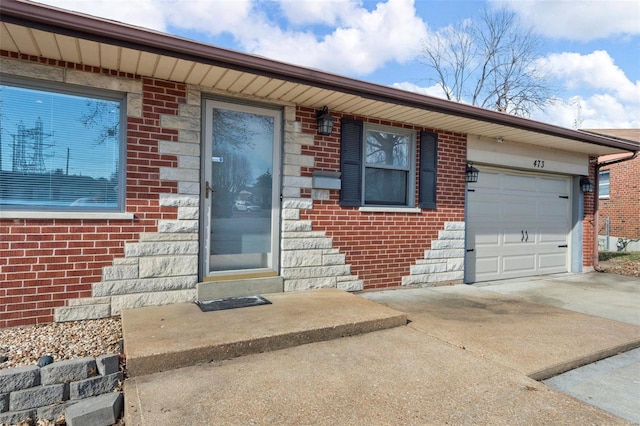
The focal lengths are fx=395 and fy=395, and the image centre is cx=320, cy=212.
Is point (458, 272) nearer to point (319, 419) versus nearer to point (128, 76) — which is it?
point (319, 419)

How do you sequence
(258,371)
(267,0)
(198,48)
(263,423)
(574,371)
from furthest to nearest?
(267,0) → (198,48) → (574,371) → (258,371) → (263,423)

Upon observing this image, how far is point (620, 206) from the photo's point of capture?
1559 centimetres

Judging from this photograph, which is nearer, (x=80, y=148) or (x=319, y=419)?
(x=319, y=419)

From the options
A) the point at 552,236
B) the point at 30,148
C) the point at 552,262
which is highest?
the point at 30,148

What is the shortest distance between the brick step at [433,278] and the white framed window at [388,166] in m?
1.14

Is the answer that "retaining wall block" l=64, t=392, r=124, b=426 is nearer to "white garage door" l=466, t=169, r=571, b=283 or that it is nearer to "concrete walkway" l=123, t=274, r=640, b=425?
"concrete walkway" l=123, t=274, r=640, b=425

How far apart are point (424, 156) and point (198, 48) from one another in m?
3.80

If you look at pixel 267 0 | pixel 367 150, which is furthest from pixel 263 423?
pixel 267 0

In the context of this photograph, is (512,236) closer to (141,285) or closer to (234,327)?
(234,327)

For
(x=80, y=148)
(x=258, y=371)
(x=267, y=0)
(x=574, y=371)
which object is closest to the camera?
(x=258, y=371)

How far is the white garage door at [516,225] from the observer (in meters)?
7.04

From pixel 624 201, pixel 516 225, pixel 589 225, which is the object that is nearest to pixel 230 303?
pixel 516 225

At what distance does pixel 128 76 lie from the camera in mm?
4059

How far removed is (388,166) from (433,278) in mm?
1957
